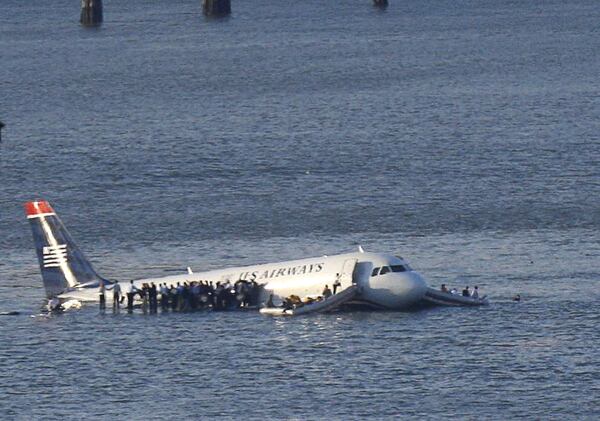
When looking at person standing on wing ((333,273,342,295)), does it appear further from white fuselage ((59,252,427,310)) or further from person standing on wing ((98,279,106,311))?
person standing on wing ((98,279,106,311))

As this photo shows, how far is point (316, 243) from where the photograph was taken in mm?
121312

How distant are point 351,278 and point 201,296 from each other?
9.17m

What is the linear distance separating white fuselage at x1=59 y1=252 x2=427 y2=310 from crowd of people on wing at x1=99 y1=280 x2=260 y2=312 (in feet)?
1.93

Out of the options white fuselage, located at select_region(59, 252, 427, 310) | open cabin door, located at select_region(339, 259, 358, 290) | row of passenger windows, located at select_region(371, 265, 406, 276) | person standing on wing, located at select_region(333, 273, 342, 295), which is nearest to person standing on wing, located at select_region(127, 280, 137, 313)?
white fuselage, located at select_region(59, 252, 427, 310)

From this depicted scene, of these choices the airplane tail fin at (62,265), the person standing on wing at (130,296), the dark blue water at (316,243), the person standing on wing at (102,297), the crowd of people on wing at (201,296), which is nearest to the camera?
the dark blue water at (316,243)

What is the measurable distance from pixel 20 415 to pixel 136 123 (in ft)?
356

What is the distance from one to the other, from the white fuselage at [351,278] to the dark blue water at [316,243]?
1.60 meters

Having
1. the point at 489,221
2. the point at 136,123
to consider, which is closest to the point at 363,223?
the point at 489,221

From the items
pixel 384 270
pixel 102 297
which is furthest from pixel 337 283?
pixel 102 297

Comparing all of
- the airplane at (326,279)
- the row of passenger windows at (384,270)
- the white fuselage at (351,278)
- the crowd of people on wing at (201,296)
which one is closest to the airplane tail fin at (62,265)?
the airplane at (326,279)

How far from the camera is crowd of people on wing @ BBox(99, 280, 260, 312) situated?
101500mm

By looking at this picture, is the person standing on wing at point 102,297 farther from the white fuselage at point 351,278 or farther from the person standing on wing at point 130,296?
the white fuselage at point 351,278

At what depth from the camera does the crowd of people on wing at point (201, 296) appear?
101500 mm

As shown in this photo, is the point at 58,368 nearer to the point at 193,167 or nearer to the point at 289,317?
the point at 289,317
